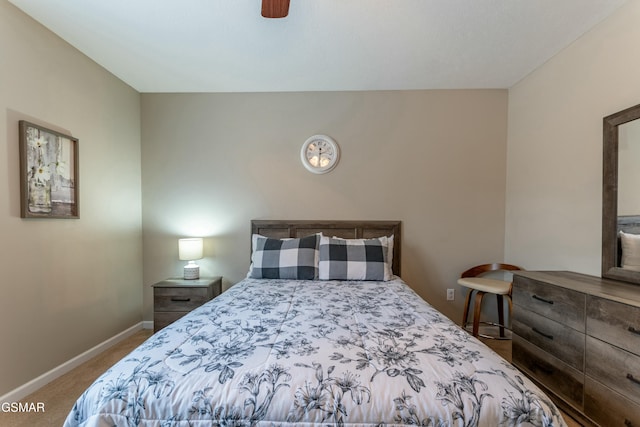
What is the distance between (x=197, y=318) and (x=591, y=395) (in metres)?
2.20

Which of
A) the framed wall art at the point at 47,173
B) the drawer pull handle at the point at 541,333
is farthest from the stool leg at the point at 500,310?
the framed wall art at the point at 47,173

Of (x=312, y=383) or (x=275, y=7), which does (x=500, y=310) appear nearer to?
(x=312, y=383)

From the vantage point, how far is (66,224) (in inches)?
88.3

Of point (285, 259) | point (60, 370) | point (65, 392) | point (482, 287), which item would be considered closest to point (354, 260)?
point (285, 259)

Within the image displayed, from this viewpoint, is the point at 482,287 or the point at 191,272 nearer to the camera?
the point at 482,287

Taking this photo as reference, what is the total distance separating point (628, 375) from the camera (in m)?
1.39

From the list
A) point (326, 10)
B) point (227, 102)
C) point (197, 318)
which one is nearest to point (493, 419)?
point (197, 318)

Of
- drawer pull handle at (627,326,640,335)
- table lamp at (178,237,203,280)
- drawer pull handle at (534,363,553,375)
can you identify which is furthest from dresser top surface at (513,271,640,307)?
table lamp at (178,237,203,280)

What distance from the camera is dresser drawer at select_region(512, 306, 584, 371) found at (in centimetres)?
165

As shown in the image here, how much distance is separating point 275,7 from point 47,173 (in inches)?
79.6

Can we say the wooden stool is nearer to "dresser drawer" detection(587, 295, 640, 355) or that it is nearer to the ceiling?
"dresser drawer" detection(587, 295, 640, 355)

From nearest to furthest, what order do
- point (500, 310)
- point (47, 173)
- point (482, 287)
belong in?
1. point (47, 173)
2. point (482, 287)
3. point (500, 310)

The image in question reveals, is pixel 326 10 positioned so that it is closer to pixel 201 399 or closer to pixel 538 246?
pixel 201 399

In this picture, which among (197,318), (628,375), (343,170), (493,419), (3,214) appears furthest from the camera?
(343,170)
